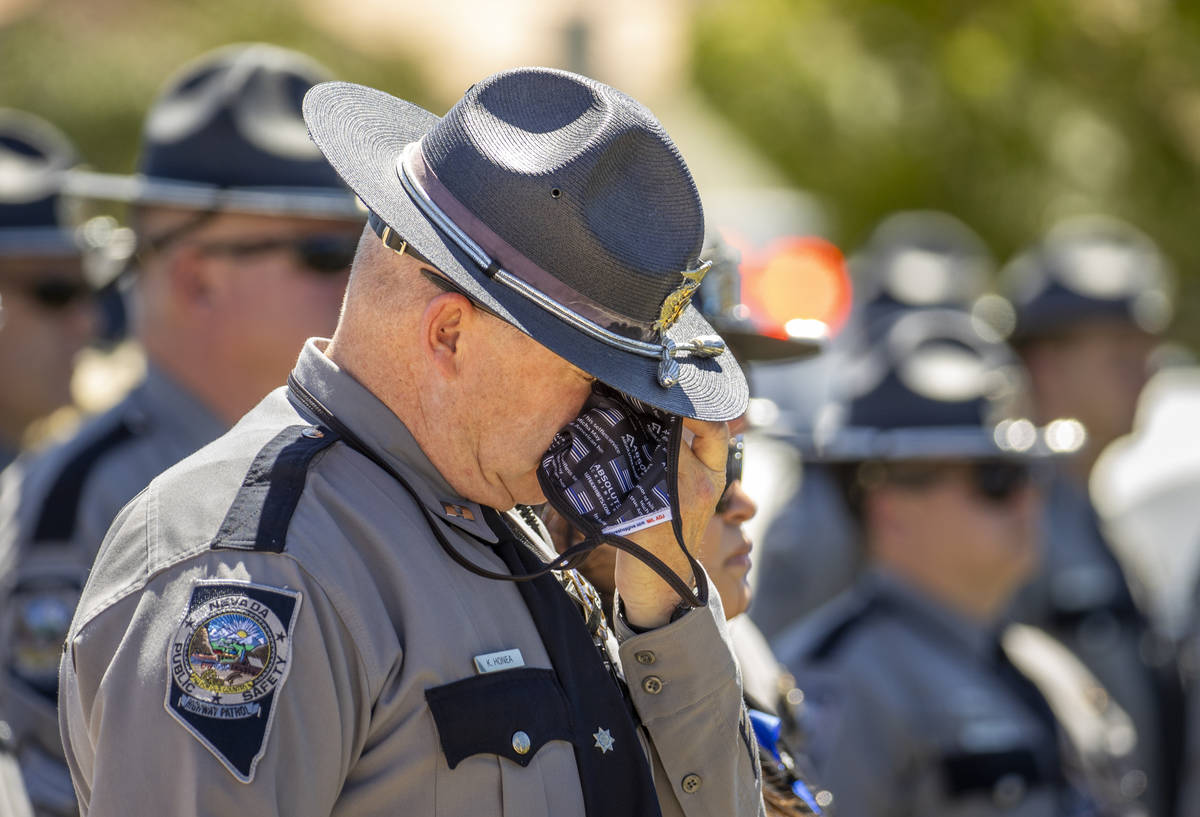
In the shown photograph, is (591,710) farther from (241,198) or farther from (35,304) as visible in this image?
(35,304)

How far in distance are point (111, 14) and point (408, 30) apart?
11012 mm

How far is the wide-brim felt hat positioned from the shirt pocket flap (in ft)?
1.42

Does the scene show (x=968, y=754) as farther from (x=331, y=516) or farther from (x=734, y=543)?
(x=331, y=516)

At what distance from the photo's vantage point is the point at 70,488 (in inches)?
143

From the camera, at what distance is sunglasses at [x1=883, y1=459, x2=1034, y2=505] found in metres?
4.76

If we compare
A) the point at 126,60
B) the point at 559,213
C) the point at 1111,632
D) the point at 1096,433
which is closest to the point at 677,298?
the point at 559,213

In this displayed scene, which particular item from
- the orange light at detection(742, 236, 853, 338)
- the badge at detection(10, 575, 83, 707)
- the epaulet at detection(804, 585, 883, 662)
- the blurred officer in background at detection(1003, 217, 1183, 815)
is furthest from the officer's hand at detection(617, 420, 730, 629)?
the orange light at detection(742, 236, 853, 338)

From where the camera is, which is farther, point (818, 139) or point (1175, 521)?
point (818, 139)

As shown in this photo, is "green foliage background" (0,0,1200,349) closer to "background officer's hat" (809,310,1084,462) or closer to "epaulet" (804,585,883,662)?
"background officer's hat" (809,310,1084,462)

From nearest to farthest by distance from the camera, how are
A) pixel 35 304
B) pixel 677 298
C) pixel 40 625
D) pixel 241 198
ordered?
pixel 677 298, pixel 40 625, pixel 241 198, pixel 35 304

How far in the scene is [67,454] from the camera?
12.3 ft

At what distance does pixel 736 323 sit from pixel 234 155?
5.97 ft

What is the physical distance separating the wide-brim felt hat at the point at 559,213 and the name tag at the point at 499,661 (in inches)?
15.7

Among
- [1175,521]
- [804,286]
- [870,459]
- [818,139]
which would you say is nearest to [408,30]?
[818,139]
